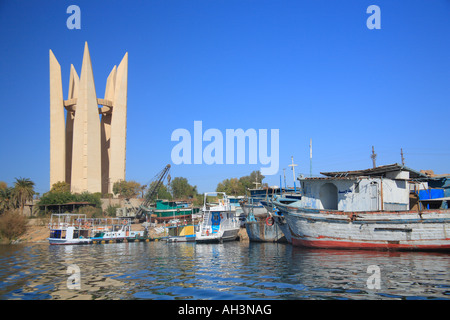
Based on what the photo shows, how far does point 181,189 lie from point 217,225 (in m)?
53.9

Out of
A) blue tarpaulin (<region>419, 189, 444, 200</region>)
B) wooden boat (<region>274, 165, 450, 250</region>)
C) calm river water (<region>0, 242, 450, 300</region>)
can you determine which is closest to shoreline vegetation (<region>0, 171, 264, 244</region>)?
wooden boat (<region>274, 165, 450, 250</region>)

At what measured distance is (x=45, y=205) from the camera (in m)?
65.6

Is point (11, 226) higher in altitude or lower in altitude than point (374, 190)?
lower

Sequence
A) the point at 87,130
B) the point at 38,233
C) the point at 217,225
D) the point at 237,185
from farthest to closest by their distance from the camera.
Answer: the point at 237,185, the point at 87,130, the point at 38,233, the point at 217,225

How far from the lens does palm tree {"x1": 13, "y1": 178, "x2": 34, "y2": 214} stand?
62.6 meters

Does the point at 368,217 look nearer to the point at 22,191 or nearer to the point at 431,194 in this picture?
the point at 431,194

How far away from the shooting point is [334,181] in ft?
98.3

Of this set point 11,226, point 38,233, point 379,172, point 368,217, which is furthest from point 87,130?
point 368,217

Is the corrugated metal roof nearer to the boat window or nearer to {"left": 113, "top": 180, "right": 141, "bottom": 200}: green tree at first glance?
the boat window

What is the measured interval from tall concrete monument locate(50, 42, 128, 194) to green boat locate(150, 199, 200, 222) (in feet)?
54.9

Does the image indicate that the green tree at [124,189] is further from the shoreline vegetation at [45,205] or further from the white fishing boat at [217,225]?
the white fishing boat at [217,225]
